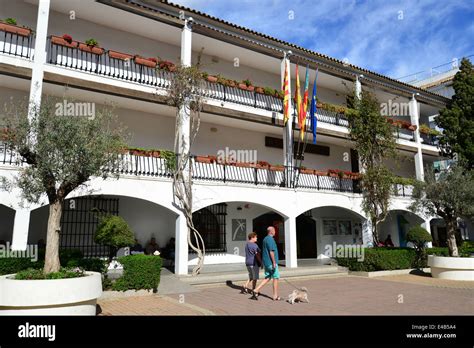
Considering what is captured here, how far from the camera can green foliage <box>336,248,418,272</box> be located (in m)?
14.6

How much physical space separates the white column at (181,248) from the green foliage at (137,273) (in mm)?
2606

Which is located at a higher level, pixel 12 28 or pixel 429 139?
pixel 12 28

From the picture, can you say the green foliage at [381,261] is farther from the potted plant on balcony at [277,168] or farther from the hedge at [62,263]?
the hedge at [62,263]

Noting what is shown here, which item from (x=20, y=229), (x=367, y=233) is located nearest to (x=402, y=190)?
(x=367, y=233)

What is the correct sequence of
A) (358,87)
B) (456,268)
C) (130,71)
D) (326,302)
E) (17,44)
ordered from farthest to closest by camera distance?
(358,87) < (130,71) < (456,268) < (17,44) < (326,302)

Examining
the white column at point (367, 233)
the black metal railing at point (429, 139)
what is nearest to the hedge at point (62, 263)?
the white column at point (367, 233)

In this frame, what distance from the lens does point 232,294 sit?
9.84 meters

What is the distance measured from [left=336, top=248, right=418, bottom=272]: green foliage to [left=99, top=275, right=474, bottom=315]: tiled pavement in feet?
8.47

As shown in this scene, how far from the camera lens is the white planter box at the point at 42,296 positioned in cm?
580

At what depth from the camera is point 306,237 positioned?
1948 centimetres

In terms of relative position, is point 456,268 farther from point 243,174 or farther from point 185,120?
point 185,120

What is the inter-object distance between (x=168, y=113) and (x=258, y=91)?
4.04m

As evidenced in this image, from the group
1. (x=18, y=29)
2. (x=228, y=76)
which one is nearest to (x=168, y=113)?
(x=228, y=76)

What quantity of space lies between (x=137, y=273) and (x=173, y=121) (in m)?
7.79
